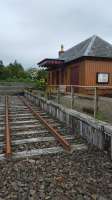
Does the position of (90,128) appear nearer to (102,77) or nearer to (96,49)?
(102,77)

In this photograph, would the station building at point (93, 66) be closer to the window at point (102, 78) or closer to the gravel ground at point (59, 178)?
the window at point (102, 78)

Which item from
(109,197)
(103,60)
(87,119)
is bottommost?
(109,197)

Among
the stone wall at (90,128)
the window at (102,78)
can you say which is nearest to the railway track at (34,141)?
the stone wall at (90,128)

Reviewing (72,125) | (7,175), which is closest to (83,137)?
(72,125)

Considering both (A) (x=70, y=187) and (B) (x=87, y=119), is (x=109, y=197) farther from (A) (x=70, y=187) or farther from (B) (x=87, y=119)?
(B) (x=87, y=119)

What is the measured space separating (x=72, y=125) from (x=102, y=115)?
1.48 metres

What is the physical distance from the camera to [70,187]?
13.6ft

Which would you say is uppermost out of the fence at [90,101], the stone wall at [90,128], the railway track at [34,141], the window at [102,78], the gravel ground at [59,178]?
the window at [102,78]

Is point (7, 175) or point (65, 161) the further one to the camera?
point (65, 161)

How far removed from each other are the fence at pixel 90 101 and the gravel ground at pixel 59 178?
6.20 ft

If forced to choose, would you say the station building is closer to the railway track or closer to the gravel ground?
the railway track

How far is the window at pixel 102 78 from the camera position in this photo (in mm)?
18734

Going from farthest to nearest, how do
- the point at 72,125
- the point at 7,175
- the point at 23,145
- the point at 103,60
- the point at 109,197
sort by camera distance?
the point at 103,60 < the point at 72,125 < the point at 23,145 < the point at 7,175 < the point at 109,197

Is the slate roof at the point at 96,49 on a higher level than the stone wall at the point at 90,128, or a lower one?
higher
